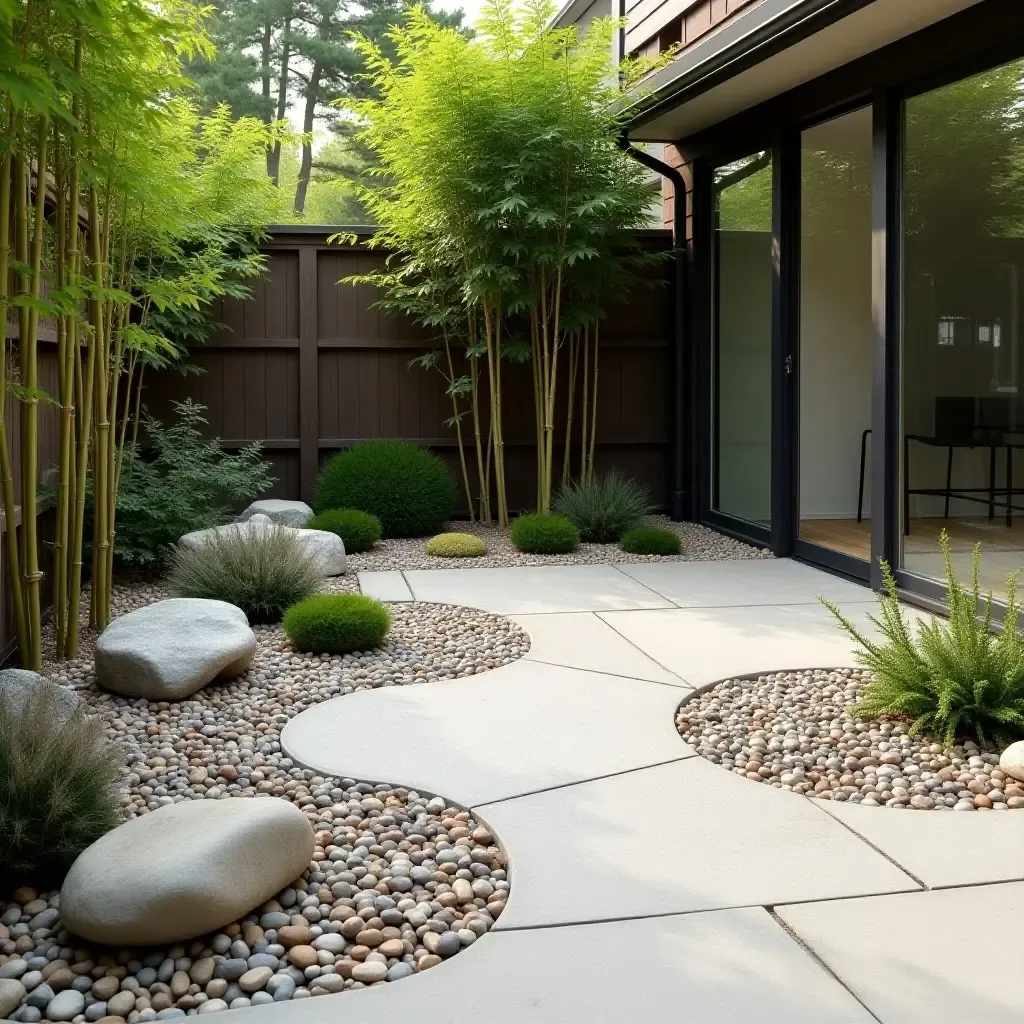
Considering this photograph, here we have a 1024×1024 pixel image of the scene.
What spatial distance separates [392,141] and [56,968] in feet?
18.9

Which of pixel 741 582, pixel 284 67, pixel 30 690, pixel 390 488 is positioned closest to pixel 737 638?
pixel 741 582

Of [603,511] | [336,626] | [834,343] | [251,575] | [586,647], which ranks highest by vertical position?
[834,343]

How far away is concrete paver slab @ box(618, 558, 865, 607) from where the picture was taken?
5.22 meters

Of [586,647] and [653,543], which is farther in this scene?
[653,543]

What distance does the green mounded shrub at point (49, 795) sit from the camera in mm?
2289

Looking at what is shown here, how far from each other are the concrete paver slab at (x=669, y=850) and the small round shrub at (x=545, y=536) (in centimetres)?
358

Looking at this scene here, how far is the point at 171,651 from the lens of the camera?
12.1 feet

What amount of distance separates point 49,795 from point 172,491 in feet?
12.3

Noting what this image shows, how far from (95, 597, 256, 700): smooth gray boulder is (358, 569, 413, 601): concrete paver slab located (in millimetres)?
1287

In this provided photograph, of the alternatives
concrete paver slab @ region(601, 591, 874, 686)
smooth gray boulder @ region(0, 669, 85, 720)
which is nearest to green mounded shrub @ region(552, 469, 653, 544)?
concrete paver slab @ region(601, 591, 874, 686)

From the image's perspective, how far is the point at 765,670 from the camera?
13.0 ft

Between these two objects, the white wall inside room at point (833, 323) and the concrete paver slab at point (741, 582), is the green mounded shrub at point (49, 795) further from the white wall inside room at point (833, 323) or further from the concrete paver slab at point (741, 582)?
the white wall inside room at point (833, 323)

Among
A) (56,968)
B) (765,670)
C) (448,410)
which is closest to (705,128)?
(448,410)

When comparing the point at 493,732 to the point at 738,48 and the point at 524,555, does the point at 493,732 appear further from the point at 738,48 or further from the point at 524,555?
the point at 738,48
